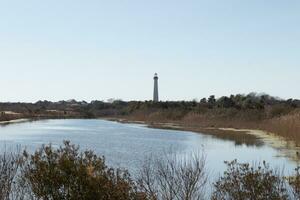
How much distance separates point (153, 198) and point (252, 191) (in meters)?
1.22

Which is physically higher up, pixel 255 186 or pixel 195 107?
pixel 195 107

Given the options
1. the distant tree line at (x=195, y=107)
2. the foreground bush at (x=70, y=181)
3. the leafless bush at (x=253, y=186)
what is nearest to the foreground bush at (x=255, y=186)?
the leafless bush at (x=253, y=186)

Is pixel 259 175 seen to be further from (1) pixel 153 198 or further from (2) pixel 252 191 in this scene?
(1) pixel 153 198

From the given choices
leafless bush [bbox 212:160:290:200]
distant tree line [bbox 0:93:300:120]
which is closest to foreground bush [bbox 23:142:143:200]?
leafless bush [bbox 212:160:290:200]

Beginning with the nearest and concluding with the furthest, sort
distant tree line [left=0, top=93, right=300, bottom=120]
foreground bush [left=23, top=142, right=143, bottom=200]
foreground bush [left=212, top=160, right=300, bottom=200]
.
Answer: foreground bush [left=23, top=142, right=143, bottom=200] → foreground bush [left=212, top=160, right=300, bottom=200] → distant tree line [left=0, top=93, right=300, bottom=120]

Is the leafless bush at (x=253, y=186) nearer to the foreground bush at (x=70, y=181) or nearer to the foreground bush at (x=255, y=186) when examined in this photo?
the foreground bush at (x=255, y=186)

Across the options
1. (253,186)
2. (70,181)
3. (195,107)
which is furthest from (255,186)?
(195,107)

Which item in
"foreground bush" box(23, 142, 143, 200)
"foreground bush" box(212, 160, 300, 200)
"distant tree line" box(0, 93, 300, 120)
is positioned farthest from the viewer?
"distant tree line" box(0, 93, 300, 120)

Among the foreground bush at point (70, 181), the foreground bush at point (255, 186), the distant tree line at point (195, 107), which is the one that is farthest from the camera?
the distant tree line at point (195, 107)

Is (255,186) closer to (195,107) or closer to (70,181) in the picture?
(70,181)

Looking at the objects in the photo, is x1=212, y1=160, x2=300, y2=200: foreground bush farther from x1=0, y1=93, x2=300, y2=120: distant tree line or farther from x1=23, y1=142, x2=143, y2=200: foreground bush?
x1=0, y1=93, x2=300, y2=120: distant tree line

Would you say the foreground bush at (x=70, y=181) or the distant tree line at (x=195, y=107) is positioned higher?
the distant tree line at (x=195, y=107)

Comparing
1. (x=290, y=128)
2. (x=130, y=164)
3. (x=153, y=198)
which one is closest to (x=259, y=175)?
(x=153, y=198)

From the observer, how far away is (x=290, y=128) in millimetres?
38156
